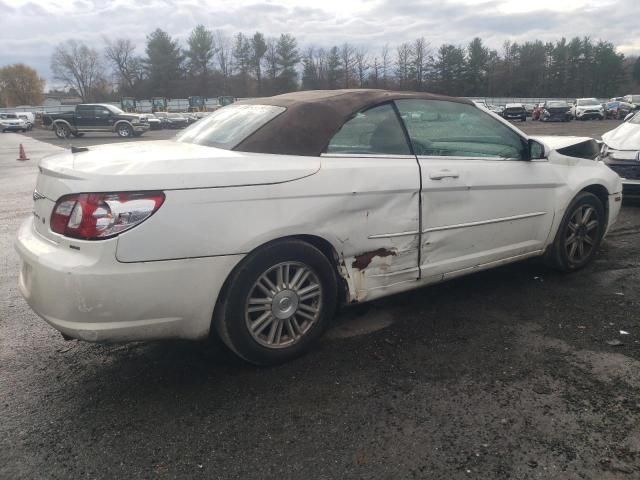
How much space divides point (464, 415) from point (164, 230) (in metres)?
1.70

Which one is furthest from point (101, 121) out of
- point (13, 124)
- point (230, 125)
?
point (230, 125)

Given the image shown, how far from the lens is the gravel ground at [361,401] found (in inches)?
86.4

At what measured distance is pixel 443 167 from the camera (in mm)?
3484

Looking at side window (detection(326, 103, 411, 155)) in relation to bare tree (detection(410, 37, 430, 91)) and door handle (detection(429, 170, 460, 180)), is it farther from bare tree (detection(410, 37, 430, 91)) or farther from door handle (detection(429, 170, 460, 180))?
bare tree (detection(410, 37, 430, 91))

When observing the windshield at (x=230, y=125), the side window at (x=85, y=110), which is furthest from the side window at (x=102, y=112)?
the windshield at (x=230, y=125)

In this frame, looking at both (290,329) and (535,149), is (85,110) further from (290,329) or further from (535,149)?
(290,329)

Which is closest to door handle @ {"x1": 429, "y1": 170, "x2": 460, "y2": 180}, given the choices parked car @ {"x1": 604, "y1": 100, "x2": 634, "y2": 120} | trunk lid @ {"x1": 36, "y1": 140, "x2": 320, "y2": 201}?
trunk lid @ {"x1": 36, "y1": 140, "x2": 320, "y2": 201}

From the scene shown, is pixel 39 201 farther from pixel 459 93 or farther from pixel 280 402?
pixel 459 93

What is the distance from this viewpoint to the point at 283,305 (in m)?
2.95

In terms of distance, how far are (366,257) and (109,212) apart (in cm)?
151

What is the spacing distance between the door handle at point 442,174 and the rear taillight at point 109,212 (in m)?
1.76

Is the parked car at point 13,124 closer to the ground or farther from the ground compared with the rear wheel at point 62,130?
farther from the ground

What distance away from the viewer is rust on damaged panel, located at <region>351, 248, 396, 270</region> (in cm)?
318

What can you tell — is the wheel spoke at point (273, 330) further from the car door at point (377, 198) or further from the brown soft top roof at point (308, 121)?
the brown soft top roof at point (308, 121)
